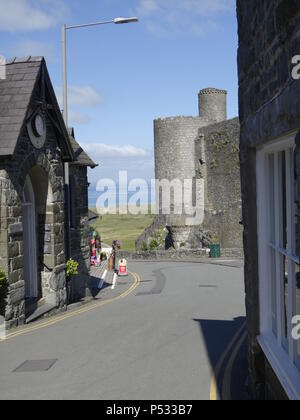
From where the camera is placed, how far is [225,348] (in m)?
9.06

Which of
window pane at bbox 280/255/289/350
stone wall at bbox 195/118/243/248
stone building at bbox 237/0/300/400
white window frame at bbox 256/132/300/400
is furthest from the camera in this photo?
stone wall at bbox 195/118/243/248

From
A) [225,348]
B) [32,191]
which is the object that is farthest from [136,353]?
[32,191]

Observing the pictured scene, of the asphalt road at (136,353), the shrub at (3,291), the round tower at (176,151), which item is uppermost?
the round tower at (176,151)

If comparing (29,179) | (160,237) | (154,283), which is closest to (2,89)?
(29,179)

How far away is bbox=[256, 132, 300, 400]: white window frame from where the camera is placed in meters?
4.59

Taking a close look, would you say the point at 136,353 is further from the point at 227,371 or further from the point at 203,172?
the point at 203,172

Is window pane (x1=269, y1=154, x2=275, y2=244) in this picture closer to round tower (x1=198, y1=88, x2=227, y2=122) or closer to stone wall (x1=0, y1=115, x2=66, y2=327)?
stone wall (x1=0, y1=115, x2=66, y2=327)

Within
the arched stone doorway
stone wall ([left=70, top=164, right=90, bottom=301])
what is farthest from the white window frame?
stone wall ([left=70, top=164, right=90, bottom=301])

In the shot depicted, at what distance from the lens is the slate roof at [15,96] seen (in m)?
11.2

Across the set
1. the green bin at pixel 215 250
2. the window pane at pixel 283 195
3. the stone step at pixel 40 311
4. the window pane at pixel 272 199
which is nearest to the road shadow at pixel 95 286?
the stone step at pixel 40 311

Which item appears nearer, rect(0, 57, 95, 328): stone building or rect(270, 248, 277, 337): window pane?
rect(270, 248, 277, 337): window pane

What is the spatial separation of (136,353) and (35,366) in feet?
5.69

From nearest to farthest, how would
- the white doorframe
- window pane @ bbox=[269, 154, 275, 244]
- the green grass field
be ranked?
window pane @ bbox=[269, 154, 275, 244] → the white doorframe → the green grass field

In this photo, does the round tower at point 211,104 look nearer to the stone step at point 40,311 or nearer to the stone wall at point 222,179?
the stone wall at point 222,179
